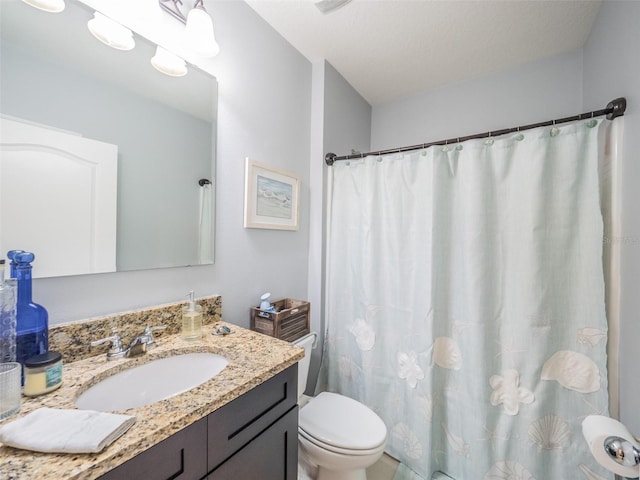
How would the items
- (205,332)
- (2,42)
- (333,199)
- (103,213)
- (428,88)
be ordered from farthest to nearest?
(428,88) → (333,199) → (205,332) → (103,213) → (2,42)

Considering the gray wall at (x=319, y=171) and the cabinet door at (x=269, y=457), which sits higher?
the gray wall at (x=319, y=171)

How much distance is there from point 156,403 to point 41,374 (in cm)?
29

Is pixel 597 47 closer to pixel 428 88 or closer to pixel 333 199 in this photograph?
pixel 428 88

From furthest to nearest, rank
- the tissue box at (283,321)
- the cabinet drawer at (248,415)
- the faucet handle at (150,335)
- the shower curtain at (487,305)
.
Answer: the tissue box at (283,321) → the shower curtain at (487,305) → the faucet handle at (150,335) → the cabinet drawer at (248,415)

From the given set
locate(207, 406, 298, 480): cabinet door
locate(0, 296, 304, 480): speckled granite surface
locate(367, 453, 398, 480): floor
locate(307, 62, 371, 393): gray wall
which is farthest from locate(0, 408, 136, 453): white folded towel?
locate(367, 453, 398, 480): floor

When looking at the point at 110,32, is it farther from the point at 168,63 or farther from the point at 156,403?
the point at 156,403

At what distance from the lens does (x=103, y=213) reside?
87 centimetres

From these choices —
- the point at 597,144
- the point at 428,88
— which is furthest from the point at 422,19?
the point at 597,144

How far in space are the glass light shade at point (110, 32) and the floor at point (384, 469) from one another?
2286 mm

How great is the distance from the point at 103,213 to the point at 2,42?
1.64 feet

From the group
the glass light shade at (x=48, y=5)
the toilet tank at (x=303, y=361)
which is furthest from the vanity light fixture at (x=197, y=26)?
the toilet tank at (x=303, y=361)

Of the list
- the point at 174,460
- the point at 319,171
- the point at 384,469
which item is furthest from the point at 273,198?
the point at 384,469

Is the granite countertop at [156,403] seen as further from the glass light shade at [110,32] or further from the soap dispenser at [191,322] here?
the glass light shade at [110,32]

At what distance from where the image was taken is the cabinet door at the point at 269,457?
70 cm
